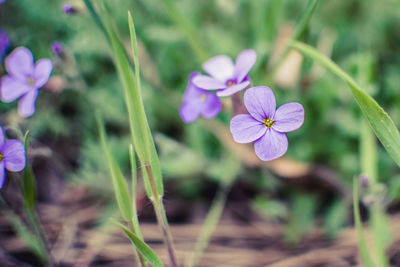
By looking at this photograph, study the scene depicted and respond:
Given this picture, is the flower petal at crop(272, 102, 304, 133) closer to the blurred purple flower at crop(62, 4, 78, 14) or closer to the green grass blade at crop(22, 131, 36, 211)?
the green grass blade at crop(22, 131, 36, 211)

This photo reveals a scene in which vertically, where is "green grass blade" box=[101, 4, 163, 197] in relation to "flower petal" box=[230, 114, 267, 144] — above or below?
below

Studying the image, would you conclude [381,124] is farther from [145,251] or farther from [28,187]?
[28,187]

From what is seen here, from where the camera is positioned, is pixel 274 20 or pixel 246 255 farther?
pixel 274 20

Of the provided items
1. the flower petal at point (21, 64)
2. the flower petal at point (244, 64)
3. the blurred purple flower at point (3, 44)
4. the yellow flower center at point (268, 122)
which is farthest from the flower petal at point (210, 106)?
the blurred purple flower at point (3, 44)

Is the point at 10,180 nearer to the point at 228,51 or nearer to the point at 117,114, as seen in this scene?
the point at 117,114

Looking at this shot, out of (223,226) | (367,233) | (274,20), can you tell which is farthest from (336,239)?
(274,20)

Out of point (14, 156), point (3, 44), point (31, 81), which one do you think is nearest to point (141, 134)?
point (14, 156)

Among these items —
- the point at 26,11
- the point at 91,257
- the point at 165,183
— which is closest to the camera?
the point at 91,257

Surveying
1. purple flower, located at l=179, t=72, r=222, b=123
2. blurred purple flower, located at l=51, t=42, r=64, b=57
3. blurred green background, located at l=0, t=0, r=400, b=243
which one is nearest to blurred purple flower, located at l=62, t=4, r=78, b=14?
blurred green background, located at l=0, t=0, r=400, b=243
